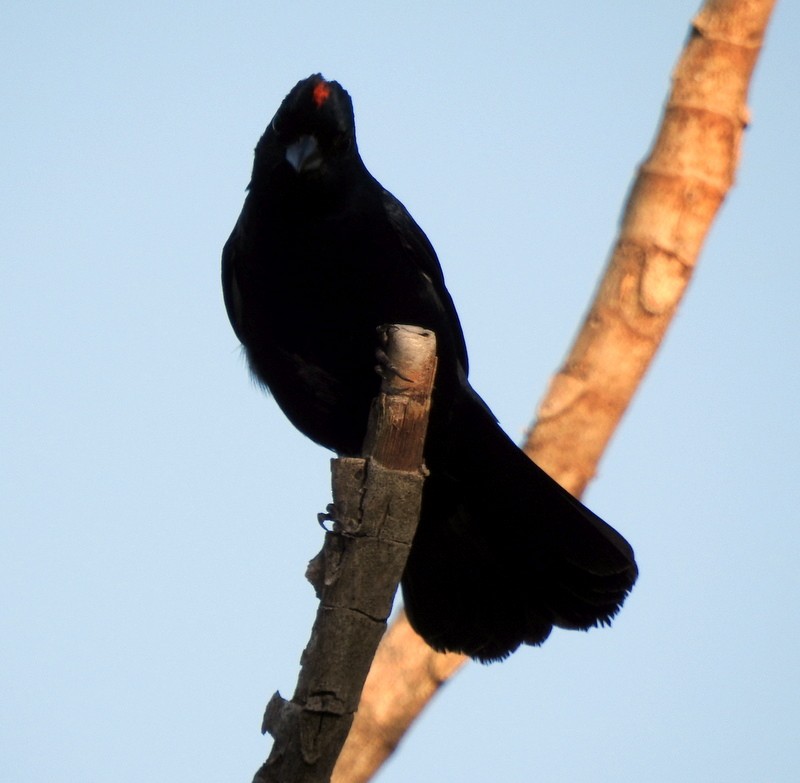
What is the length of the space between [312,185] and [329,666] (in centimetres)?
202

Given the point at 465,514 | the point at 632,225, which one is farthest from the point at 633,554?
the point at 632,225

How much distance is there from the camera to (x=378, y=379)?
15.8 ft

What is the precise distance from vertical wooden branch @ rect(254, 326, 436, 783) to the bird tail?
1.34m

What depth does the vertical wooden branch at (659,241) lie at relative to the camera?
6215mm

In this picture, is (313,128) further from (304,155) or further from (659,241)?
(659,241)

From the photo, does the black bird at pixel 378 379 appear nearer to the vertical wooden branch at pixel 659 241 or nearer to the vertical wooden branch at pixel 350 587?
the vertical wooden branch at pixel 659 241

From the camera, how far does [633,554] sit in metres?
4.56

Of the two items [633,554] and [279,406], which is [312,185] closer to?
[279,406]

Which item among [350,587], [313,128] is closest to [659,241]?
[313,128]

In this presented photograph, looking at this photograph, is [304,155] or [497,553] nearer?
[304,155]

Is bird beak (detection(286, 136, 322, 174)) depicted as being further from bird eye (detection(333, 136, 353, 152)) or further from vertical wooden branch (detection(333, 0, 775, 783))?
vertical wooden branch (detection(333, 0, 775, 783))

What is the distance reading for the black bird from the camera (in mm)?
4699

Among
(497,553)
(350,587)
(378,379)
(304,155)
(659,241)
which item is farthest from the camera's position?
(659,241)

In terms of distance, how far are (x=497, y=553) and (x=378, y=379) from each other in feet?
2.61
